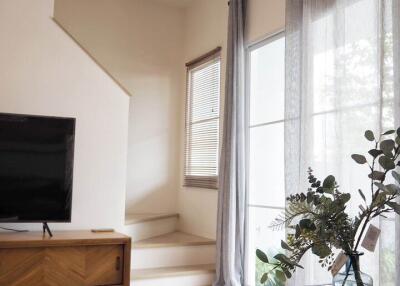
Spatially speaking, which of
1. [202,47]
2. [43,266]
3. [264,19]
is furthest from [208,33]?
[43,266]

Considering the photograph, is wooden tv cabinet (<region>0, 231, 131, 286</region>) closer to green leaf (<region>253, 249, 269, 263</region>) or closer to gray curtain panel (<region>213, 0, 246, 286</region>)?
gray curtain panel (<region>213, 0, 246, 286</region>)

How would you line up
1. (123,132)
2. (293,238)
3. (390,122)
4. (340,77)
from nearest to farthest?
Answer: (293,238) < (390,122) < (340,77) < (123,132)

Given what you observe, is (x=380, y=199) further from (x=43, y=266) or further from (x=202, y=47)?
(x=202, y=47)

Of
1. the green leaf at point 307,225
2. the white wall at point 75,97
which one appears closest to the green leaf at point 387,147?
the green leaf at point 307,225

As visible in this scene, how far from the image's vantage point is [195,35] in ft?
16.8

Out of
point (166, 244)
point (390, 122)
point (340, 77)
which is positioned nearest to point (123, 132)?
point (166, 244)

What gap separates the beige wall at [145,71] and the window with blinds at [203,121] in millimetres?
282

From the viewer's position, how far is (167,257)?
3.92 metres

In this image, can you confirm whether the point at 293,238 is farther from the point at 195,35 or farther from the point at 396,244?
the point at 195,35

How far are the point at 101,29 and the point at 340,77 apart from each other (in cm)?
321

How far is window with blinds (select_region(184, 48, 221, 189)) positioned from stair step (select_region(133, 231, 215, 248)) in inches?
22.0

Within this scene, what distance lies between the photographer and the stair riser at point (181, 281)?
3.45 metres

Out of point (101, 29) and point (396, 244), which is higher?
point (101, 29)

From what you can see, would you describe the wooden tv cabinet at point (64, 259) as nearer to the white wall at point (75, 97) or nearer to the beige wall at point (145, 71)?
the white wall at point (75, 97)
